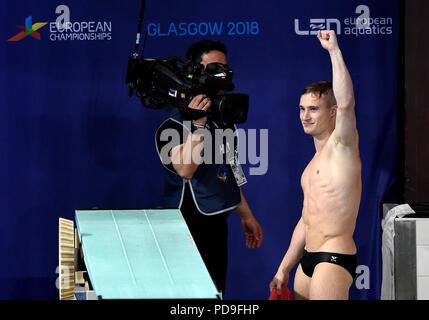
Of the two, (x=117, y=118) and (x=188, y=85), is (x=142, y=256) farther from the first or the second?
(x=117, y=118)

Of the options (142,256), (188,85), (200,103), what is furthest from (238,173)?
(142,256)

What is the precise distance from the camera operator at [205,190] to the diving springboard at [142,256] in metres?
0.53

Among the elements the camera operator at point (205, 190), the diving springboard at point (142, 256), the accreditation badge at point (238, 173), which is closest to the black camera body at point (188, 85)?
the camera operator at point (205, 190)

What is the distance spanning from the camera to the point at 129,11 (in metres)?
4.38

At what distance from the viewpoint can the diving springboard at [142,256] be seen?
9.24 ft

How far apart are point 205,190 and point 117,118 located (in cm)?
73

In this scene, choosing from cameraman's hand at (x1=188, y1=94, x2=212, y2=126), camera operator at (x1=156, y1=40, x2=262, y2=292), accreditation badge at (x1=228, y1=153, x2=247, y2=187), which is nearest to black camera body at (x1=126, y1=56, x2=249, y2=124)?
cameraman's hand at (x1=188, y1=94, x2=212, y2=126)

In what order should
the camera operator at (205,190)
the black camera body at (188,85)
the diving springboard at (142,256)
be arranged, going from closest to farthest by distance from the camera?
1. the diving springboard at (142,256)
2. the black camera body at (188,85)
3. the camera operator at (205,190)

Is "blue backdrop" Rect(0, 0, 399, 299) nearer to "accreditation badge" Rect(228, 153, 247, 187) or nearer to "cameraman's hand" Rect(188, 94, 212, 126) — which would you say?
"accreditation badge" Rect(228, 153, 247, 187)

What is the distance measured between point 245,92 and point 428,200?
132 cm

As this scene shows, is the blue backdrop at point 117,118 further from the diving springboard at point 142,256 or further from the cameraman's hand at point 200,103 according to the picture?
the diving springboard at point 142,256

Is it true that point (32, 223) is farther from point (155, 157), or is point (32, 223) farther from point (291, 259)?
point (291, 259)

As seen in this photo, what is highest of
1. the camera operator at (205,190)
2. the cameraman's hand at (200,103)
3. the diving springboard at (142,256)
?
the cameraman's hand at (200,103)
